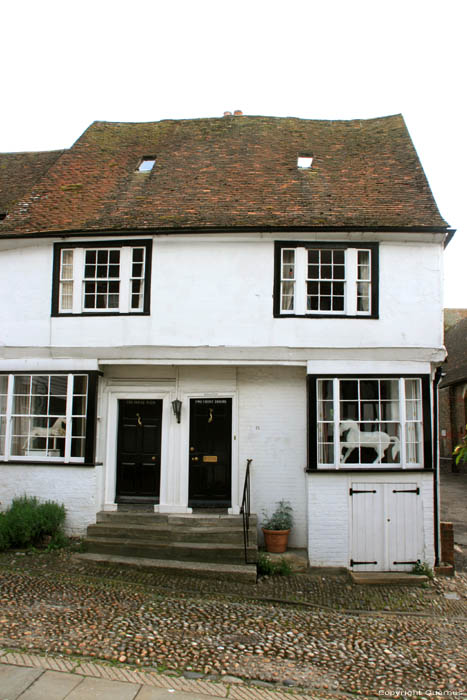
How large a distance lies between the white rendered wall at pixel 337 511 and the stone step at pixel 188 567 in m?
1.39

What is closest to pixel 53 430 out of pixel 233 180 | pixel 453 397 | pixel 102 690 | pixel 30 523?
pixel 30 523

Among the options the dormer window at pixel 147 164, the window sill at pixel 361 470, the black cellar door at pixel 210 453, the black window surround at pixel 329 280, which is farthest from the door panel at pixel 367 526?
the dormer window at pixel 147 164

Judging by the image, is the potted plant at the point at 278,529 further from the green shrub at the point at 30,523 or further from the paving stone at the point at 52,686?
the paving stone at the point at 52,686

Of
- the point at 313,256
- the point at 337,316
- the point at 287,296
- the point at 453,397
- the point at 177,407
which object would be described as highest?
the point at 313,256

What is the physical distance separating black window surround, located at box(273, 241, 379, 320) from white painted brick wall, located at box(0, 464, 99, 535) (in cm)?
491

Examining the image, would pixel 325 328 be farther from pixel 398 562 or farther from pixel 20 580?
pixel 20 580

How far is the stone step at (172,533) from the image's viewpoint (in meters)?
10.0

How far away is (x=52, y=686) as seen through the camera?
5117mm

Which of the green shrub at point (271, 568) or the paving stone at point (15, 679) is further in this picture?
the green shrub at point (271, 568)

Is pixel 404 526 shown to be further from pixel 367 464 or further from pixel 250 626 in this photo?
pixel 250 626

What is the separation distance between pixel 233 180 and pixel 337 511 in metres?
7.40

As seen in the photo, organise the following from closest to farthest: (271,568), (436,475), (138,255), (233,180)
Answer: (271,568) < (436,475) < (138,255) < (233,180)

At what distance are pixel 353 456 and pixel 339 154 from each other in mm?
7402

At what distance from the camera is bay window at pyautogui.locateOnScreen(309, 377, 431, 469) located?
10219mm
